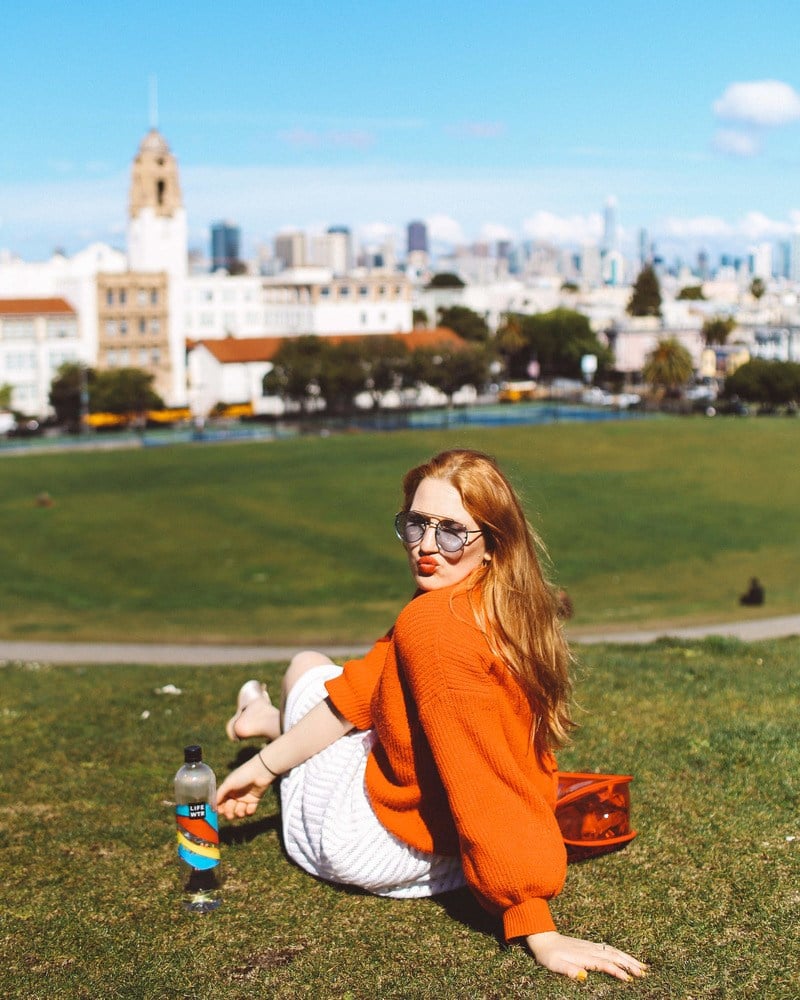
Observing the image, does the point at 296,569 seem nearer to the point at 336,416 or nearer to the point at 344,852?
the point at 344,852

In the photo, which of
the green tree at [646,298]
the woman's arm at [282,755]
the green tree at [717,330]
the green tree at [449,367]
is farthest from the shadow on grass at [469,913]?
the green tree at [646,298]

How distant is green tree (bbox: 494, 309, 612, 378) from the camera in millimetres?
126688

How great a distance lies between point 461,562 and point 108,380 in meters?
99.2

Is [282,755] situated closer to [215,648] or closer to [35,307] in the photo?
[215,648]

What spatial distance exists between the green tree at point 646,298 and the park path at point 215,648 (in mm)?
133952

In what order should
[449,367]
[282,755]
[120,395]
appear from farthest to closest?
[449,367] → [120,395] → [282,755]

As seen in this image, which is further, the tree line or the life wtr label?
the tree line

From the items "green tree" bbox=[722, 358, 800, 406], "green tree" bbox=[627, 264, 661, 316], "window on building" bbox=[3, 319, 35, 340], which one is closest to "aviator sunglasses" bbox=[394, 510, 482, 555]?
"green tree" bbox=[722, 358, 800, 406]

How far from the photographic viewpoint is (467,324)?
14012 cm

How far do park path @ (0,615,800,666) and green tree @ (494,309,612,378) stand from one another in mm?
105674

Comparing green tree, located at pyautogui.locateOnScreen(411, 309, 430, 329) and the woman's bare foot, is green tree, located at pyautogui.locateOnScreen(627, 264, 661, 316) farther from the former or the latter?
the woman's bare foot

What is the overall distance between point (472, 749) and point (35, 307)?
113 m

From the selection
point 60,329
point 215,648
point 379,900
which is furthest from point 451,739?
point 60,329

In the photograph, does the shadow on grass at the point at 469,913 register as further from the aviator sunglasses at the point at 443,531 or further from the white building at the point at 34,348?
the white building at the point at 34,348
